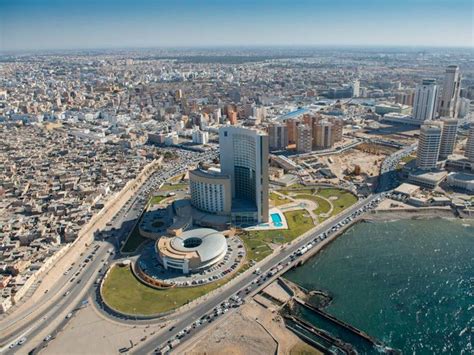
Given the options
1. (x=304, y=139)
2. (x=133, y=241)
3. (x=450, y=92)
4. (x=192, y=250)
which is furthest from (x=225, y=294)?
(x=450, y=92)

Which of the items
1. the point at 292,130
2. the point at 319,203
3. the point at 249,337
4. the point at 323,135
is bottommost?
the point at 249,337

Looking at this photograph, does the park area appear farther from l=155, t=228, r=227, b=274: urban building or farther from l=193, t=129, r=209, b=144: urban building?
l=193, t=129, r=209, b=144: urban building

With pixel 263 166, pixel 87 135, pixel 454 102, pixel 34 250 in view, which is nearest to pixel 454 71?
pixel 454 102

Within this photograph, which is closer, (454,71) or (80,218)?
(80,218)

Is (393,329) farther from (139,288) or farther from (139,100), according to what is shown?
(139,100)

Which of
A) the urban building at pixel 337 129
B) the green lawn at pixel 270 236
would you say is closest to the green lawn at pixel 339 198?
the green lawn at pixel 270 236

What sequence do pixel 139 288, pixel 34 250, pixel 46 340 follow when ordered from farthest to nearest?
1. pixel 34 250
2. pixel 139 288
3. pixel 46 340

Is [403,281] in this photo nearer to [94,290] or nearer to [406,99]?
[94,290]

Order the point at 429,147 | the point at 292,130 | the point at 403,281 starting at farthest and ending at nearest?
1. the point at 292,130
2. the point at 429,147
3. the point at 403,281
